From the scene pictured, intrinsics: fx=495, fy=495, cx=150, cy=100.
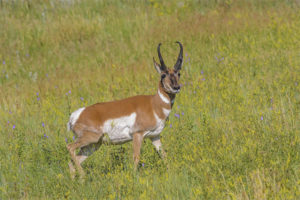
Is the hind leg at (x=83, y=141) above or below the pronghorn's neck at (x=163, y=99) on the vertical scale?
below

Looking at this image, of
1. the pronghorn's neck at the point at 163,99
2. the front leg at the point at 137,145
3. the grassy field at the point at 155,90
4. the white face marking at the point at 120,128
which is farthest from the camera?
the pronghorn's neck at the point at 163,99

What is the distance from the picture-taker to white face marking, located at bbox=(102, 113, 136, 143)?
19.1ft

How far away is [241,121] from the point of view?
6.12m

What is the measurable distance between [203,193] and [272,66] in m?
4.79

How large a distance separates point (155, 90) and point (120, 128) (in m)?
2.57

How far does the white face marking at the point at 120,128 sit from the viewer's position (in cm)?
582

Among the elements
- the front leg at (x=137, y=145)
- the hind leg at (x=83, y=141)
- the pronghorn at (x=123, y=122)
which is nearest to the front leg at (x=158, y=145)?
the pronghorn at (x=123, y=122)

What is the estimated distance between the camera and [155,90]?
8.33 metres

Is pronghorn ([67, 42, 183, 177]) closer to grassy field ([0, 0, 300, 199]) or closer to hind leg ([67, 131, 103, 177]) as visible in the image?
hind leg ([67, 131, 103, 177])

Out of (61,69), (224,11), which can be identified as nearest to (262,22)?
(224,11)

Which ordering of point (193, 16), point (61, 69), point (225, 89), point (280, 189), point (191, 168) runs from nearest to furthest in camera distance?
point (280, 189), point (191, 168), point (225, 89), point (61, 69), point (193, 16)

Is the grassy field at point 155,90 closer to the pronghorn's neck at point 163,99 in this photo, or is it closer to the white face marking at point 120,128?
the white face marking at point 120,128

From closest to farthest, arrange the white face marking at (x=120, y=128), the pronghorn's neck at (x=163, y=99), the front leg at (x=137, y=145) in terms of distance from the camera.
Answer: the front leg at (x=137, y=145) → the white face marking at (x=120, y=128) → the pronghorn's neck at (x=163, y=99)

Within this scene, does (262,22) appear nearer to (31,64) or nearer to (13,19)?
(31,64)
